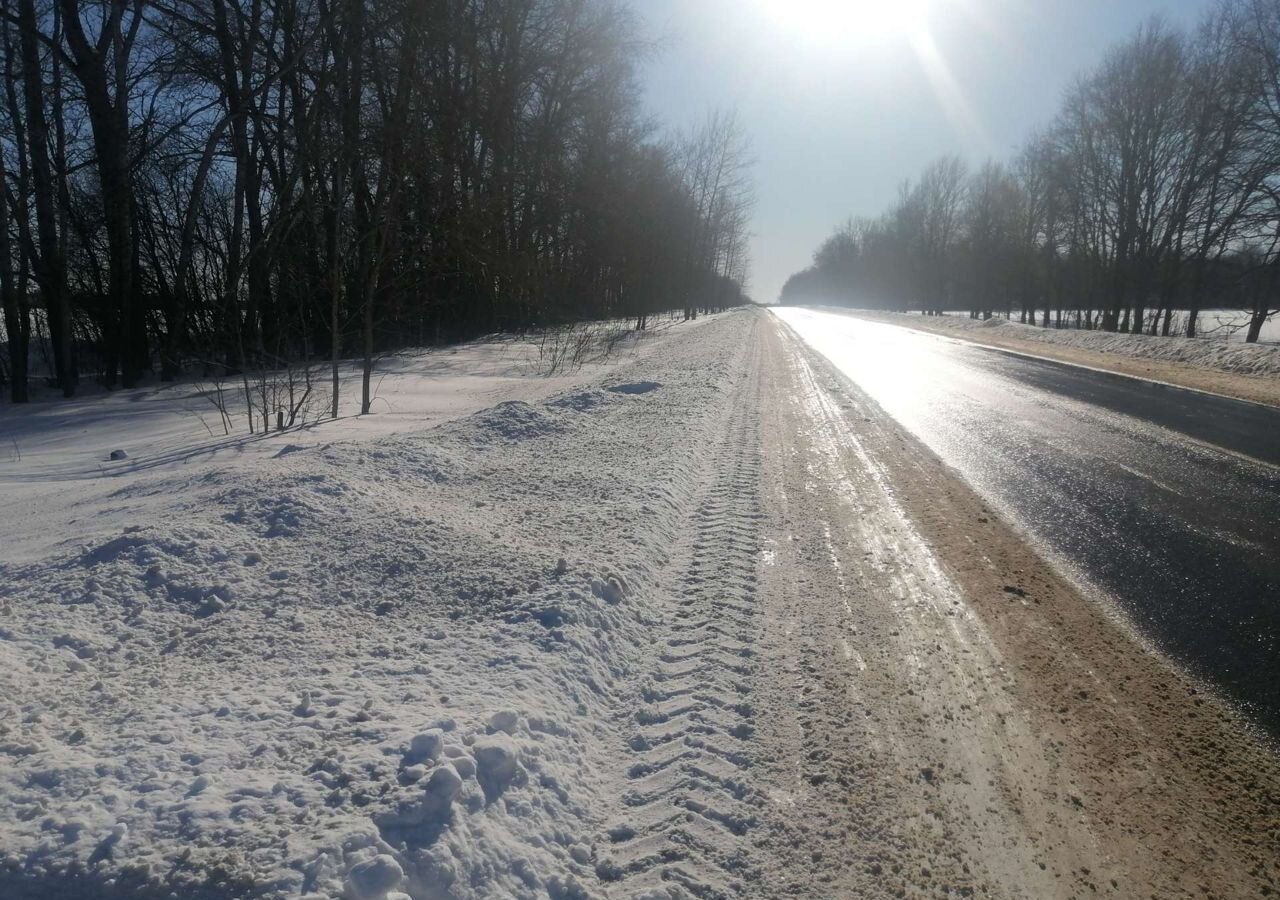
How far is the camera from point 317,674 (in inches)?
113

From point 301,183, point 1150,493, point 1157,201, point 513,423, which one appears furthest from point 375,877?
point 1157,201

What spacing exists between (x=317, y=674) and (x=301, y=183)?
57.7 ft

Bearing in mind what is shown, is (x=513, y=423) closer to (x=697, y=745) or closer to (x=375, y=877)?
(x=697, y=745)

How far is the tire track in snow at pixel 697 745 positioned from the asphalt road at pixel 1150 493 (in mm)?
2159

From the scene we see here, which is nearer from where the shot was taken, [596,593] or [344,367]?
[596,593]

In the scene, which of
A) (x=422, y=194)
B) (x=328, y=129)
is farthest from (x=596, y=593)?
(x=328, y=129)

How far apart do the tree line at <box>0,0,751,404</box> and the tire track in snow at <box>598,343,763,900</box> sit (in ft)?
21.6

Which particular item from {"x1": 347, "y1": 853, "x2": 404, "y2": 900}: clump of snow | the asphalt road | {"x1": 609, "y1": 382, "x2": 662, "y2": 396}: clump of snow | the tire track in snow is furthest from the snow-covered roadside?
{"x1": 609, "y1": 382, "x2": 662, "y2": 396}: clump of snow

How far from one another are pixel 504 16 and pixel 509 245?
7757mm

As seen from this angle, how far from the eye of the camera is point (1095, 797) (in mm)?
2410

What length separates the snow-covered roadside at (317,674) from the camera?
1972 millimetres

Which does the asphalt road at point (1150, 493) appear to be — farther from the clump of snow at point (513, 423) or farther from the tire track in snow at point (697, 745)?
the clump of snow at point (513, 423)

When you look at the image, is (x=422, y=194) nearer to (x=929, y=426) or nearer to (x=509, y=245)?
(x=929, y=426)

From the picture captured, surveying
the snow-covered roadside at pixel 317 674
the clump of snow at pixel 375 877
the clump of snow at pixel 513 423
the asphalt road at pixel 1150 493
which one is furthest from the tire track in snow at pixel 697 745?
the clump of snow at pixel 513 423
